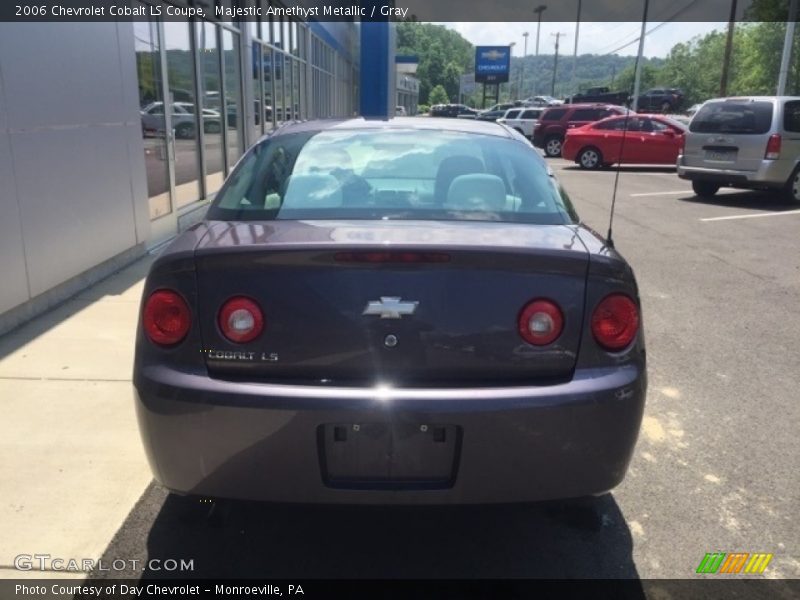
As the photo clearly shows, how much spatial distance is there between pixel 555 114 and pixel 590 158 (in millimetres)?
4924

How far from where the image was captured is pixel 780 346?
523cm

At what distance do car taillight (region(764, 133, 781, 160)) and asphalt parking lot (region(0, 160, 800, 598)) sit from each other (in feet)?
25.7

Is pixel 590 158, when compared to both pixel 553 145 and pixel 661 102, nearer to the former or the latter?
pixel 553 145

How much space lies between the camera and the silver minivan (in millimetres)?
12055

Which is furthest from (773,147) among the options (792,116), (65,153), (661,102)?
(661,102)

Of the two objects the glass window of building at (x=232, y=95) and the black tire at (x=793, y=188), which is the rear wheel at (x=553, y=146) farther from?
the glass window of building at (x=232, y=95)

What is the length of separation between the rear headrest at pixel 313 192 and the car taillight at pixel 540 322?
969 mm

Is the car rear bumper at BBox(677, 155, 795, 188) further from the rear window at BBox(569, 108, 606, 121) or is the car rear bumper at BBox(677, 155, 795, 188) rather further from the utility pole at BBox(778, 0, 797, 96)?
the utility pole at BBox(778, 0, 797, 96)

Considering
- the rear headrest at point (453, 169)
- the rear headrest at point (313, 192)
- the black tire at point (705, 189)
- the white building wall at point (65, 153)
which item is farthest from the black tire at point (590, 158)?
the rear headrest at point (313, 192)

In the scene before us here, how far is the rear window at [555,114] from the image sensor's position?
2403 cm

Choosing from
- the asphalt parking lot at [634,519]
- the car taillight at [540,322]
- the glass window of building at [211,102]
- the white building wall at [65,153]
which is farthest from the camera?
the glass window of building at [211,102]

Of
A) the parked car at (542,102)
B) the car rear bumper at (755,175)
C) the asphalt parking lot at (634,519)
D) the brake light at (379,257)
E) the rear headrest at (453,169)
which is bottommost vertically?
the asphalt parking lot at (634,519)

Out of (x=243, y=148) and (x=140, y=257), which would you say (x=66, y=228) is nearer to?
(x=140, y=257)

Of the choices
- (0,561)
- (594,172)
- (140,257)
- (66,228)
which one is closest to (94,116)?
(66,228)
